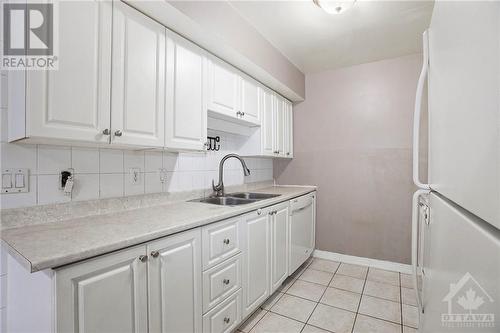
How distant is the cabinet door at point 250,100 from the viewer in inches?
87.1

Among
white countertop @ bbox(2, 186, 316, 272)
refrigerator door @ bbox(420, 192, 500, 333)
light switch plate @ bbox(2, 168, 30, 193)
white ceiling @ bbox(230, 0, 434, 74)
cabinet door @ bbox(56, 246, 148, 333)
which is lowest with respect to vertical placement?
cabinet door @ bbox(56, 246, 148, 333)

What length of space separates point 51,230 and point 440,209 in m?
1.56

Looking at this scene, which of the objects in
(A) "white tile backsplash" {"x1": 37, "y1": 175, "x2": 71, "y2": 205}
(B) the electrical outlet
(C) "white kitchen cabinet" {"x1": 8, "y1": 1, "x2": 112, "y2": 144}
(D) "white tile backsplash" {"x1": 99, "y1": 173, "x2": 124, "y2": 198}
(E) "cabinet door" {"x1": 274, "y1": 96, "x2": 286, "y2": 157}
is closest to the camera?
(C) "white kitchen cabinet" {"x1": 8, "y1": 1, "x2": 112, "y2": 144}

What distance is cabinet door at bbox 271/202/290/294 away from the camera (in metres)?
2.03

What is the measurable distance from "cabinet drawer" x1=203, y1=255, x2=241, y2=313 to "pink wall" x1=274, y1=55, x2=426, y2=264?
1.84 m

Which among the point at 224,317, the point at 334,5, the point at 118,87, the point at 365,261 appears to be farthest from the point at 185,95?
the point at 365,261

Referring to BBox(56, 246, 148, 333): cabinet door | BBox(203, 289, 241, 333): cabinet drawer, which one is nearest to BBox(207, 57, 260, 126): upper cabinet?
BBox(56, 246, 148, 333): cabinet door

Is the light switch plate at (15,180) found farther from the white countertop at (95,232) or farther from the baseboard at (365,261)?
the baseboard at (365,261)

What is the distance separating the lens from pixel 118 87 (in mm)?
1234

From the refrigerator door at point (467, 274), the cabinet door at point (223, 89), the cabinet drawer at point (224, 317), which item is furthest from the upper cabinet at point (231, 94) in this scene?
the refrigerator door at point (467, 274)

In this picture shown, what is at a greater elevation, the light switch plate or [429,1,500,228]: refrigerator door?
[429,1,500,228]: refrigerator door

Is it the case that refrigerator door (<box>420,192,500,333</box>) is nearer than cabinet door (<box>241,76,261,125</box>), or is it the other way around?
refrigerator door (<box>420,192,500,333</box>)

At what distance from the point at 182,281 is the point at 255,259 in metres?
0.72

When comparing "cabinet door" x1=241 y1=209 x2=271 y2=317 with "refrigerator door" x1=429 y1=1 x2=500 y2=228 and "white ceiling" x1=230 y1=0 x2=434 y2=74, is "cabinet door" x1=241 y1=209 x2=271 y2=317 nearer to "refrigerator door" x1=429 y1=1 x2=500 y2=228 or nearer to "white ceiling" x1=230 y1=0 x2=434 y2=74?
"refrigerator door" x1=429 y1=1 x2=500 y2=228
